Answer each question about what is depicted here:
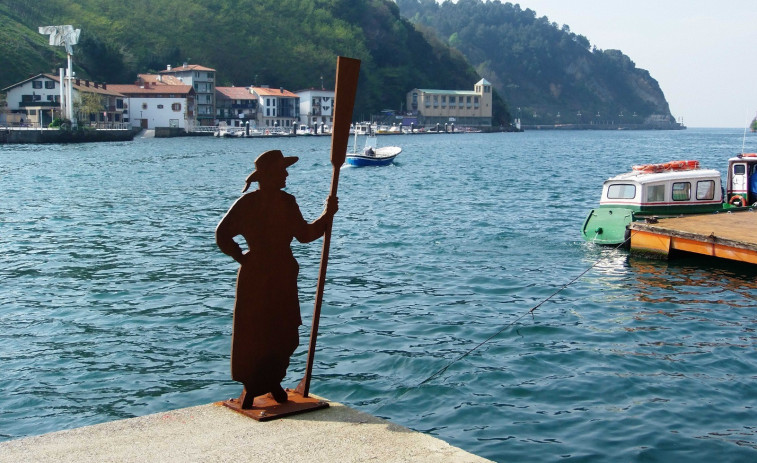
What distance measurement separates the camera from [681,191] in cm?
2631

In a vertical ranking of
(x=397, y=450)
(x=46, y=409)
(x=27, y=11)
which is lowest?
(x=46, y=409)

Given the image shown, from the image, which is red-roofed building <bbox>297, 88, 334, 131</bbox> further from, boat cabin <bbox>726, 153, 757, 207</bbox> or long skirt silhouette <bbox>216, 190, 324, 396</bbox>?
long skirt silhouette <bbox>216, 190, 324, 396</bbox>

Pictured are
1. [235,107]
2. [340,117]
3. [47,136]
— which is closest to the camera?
[340,117]

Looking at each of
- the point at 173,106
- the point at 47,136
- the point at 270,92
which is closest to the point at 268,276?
the point at 47,136

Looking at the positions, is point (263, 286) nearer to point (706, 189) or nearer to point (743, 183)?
point (706, 189)

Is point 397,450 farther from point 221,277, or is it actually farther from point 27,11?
point 27,11

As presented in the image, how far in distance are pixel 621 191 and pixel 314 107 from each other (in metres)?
146

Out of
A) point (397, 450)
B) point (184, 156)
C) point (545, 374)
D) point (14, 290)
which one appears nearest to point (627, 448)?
point (545, 374)

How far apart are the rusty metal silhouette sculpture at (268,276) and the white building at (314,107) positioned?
6356 inches

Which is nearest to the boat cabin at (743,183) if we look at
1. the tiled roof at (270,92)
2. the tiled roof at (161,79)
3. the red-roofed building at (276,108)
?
the tiled roof at (161,79)

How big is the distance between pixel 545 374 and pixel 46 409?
734cm

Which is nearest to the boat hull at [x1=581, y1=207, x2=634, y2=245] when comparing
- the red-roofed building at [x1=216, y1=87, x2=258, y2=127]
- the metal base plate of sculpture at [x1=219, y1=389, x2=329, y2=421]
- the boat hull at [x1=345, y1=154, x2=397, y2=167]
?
the metal base plate of sculpture at [x1=219, y1=389, x2=329, y2=421]

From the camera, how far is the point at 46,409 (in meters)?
11.2

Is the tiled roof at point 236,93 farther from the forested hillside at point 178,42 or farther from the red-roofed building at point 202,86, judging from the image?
the forested hillside at point 178,42
